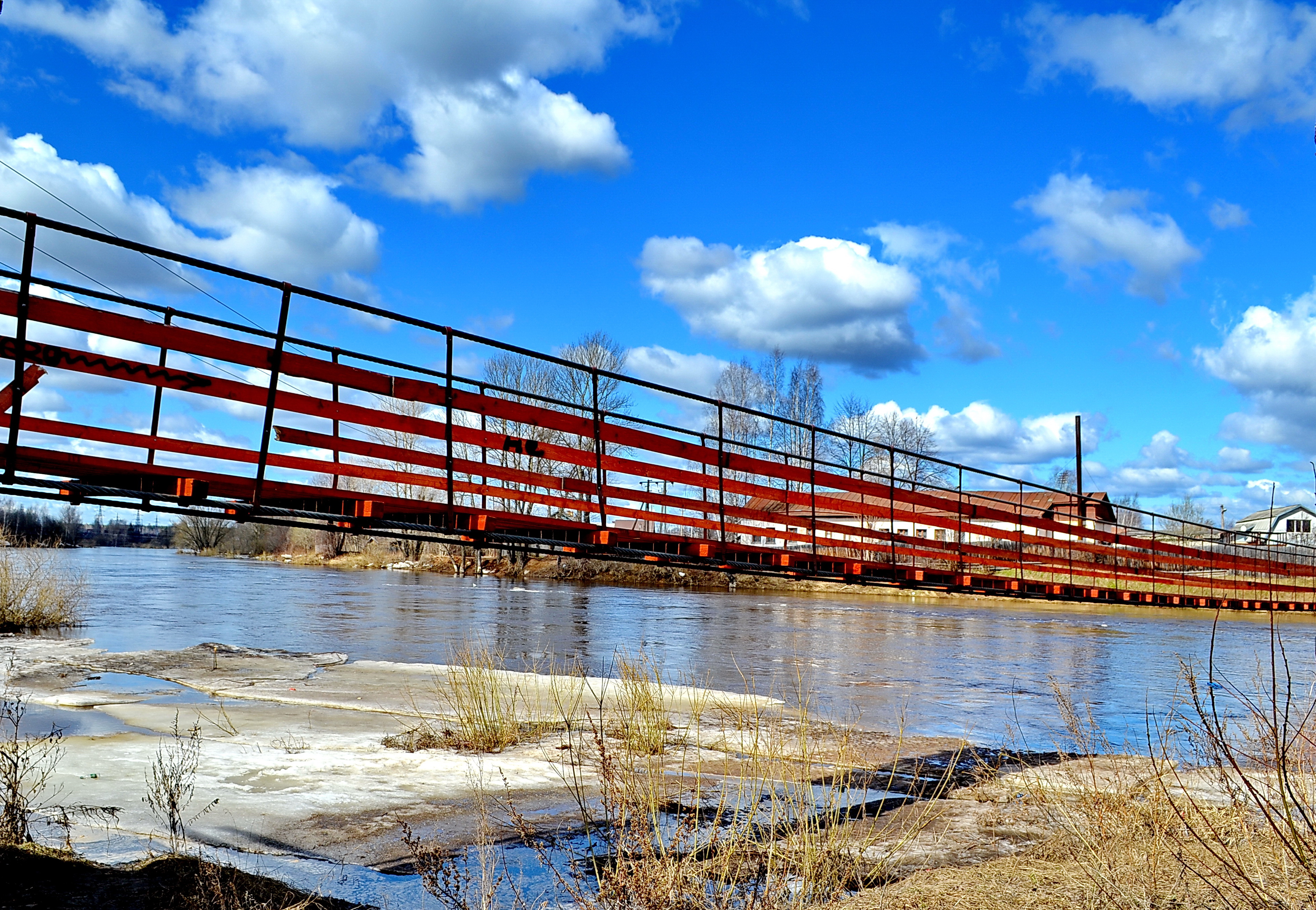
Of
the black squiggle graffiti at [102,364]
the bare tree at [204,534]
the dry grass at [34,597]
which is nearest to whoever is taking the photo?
the black squiggle graffiti at [102,364]

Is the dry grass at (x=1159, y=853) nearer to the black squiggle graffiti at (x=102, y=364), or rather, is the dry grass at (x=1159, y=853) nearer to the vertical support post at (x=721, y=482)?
the vertical support post at (x=721, y=482)

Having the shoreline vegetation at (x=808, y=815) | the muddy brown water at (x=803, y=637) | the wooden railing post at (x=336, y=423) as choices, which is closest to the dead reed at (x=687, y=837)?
the shoreline vegetation at (x=808, y=815)

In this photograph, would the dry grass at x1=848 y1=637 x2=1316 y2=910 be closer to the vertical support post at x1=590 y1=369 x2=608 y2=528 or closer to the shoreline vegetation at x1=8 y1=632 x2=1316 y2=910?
the shoreline vegetation at x1=8 y1=632 x2=1316 y2=910

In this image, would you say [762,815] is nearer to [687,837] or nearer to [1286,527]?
[687,837]

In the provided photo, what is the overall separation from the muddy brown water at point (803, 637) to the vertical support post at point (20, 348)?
5647 mm

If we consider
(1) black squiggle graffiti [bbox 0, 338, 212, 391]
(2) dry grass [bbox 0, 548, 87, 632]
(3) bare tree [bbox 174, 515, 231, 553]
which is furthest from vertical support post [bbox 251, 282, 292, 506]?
(3) bare tree [bbox 174, 515, 231, 553]

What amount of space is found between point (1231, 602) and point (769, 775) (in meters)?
21.8

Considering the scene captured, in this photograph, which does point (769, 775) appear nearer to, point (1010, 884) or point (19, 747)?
point (1010, 884)

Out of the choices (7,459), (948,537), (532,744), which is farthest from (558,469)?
(7,459)

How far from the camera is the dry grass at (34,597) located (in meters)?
19.0

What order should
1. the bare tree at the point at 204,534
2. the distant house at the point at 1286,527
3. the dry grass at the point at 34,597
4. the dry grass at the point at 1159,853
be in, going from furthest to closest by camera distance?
1. the bare tree at the point at 204,534
2. the distant house at the point at 1286,527
3. the dry grass at the point at 34,597
4. the dry grass at the point at 1159,853

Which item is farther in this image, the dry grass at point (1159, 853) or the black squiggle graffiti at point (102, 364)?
the black squiggle graffiti at point (102, 364)

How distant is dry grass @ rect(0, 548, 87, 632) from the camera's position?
1895 cm

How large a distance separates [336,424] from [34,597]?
15165 mm
